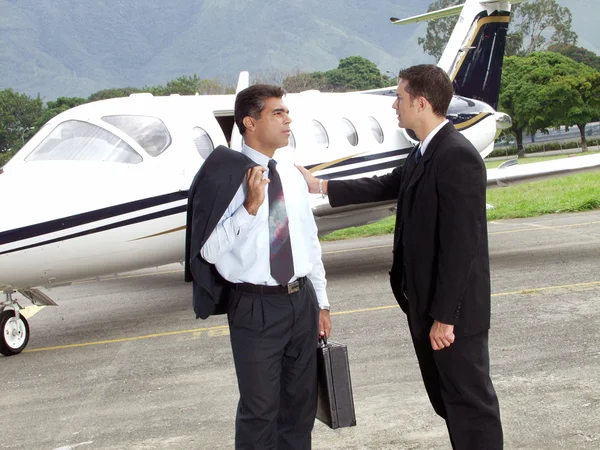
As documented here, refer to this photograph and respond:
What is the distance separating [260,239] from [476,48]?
1230 centimetres

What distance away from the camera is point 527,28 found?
465ft

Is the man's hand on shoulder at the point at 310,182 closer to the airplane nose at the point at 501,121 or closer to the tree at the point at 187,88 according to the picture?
the airplane nose at the point at 501,121

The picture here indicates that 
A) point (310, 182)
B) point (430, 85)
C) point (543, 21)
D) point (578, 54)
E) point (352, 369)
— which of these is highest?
point (543, 21)

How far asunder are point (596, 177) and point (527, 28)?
399 feet

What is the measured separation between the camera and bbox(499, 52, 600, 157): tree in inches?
2990

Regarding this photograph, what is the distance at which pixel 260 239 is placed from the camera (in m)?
4.39

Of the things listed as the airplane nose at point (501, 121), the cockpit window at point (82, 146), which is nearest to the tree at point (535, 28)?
the airplane nose at point (501, 121)

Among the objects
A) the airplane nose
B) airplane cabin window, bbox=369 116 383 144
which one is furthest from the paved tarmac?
the airplane nose

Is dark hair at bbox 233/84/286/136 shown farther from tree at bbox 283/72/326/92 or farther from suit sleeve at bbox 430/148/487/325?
tree at bbox 283/72/326/92

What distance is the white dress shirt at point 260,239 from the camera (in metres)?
4.27

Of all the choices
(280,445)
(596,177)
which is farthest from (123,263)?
(596,177)

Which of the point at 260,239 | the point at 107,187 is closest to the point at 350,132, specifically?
the point at 107,187

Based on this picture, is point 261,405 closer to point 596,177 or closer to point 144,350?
point 144,350

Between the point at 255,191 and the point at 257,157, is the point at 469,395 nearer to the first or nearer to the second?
the point at 255,191
